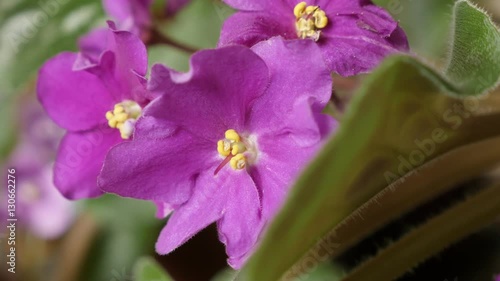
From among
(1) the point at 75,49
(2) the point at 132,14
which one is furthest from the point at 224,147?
(1) the point at 75,49

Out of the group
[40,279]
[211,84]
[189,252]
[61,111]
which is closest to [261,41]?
[211,84]

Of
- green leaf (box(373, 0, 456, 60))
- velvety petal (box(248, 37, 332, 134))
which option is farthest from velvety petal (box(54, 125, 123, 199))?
green leaf (box(373, 0, 456, 60))

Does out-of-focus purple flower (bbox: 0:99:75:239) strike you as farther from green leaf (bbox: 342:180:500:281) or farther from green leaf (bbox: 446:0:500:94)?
green leaf (bbox: 446:0:500:94)

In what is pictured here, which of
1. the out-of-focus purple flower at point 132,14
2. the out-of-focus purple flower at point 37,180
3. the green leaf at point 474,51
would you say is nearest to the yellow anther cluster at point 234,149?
the green leaf at point 474,51

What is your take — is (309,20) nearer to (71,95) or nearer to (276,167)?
(276,167)

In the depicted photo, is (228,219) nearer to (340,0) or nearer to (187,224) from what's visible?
(187,224)
